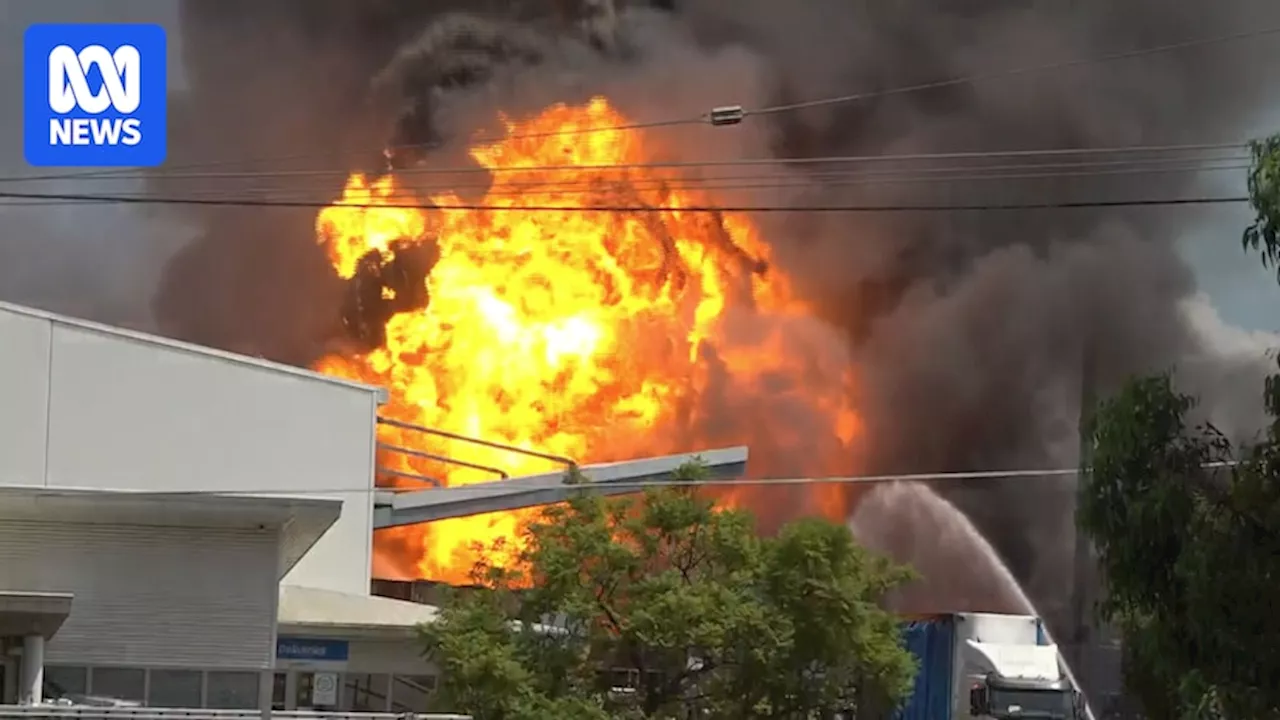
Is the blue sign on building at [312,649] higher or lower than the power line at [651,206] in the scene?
lower

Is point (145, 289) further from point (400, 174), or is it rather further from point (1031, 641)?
point (1031, 641)

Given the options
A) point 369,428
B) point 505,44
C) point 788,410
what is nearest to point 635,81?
point 505,44

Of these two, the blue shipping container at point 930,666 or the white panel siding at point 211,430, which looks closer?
the blue shipping container at point 930,666

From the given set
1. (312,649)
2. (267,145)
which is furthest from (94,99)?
(267,145)

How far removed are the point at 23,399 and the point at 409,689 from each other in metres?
9.01

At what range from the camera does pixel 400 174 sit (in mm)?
54719

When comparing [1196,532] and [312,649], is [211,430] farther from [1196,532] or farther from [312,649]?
[1196,532]

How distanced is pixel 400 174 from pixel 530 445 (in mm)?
10190

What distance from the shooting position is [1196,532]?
10.1 meters

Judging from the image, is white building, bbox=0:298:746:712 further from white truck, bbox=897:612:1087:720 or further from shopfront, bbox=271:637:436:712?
white truck, bbox=897:612:1087:720

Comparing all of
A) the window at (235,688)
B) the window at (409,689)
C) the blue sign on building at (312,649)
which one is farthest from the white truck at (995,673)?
the window at (235,688)

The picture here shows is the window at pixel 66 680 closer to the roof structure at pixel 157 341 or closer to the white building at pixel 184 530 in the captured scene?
the white building at pixel 184 530

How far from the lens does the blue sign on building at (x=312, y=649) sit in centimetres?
2858

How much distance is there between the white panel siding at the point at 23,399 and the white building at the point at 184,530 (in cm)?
3
